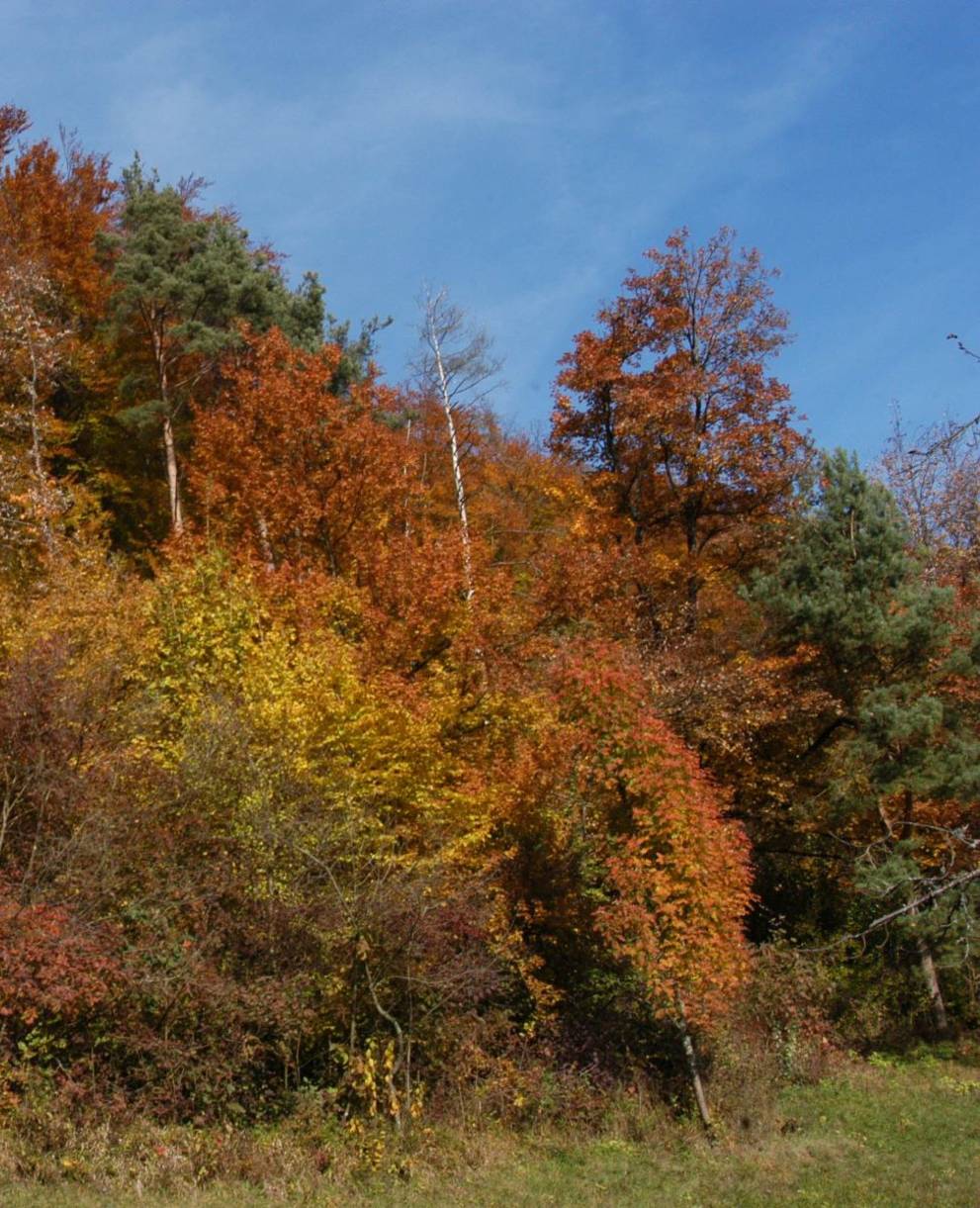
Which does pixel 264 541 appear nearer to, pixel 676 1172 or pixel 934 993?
pixel 676 1172

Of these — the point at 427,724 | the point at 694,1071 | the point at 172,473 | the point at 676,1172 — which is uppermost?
the point at 172,473

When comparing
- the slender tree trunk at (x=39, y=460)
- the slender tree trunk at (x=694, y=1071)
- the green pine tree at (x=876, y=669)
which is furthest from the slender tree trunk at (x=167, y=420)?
the slender tree trunk at (x=694, y=1071)

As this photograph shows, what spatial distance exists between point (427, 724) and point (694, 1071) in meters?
5.81

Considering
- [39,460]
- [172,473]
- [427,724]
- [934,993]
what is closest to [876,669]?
[934,993]

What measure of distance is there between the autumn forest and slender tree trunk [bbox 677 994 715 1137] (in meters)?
0.07

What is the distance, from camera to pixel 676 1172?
12.8m

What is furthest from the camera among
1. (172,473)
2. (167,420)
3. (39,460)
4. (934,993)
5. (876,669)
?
(167,420)

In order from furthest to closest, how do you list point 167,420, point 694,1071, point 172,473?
point 167,420 → point 172,473 → point 694,1071

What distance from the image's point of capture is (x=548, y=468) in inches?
1388

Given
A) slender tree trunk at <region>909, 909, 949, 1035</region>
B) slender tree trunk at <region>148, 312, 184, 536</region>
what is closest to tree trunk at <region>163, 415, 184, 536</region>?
slender tree trunk at <region>148, 312, 184, 536</region>

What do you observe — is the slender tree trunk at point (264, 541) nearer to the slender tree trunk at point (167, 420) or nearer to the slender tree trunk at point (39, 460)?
the slender tree trunk at point (167, 420)

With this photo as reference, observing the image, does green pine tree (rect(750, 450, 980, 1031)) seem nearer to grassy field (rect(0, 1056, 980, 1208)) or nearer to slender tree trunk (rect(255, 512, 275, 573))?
grassy field (rect(0, 1056, 980, 1208))

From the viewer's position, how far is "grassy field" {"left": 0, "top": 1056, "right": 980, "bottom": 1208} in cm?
1137

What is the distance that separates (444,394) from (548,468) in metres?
8.69
